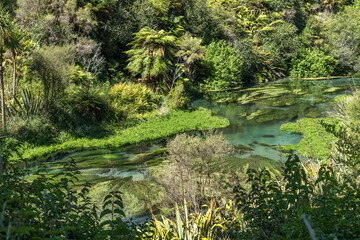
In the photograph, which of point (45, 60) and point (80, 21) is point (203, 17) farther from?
point (45, 60)

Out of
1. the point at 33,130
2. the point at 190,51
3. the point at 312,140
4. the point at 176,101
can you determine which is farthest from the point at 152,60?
the point at 312,140

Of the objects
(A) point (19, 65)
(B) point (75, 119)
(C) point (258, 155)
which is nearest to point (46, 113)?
(B) point (75, 119)

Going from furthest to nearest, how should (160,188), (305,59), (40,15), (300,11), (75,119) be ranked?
(300,11), (305,59), (40,15), (75,119), (160,188)

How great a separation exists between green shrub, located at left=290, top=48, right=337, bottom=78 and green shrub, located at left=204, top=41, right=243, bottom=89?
7.61 meters

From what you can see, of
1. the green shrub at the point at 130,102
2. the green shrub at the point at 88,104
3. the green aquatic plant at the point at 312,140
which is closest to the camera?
the green aquatic plant at the point at 312,140

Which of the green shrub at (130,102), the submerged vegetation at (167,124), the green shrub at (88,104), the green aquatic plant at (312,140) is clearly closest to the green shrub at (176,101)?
the submerged vegetation at (167,124)

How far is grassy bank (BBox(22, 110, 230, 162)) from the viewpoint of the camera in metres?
8.87

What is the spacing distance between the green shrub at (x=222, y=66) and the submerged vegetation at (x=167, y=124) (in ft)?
0.35

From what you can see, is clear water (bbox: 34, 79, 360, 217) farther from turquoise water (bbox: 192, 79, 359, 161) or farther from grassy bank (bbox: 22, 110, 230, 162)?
grassy bank (bbox: 22, 110, 230, 162)

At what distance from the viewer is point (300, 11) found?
31.1 meters

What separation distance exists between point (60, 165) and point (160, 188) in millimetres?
3468

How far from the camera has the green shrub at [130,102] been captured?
1188 cm

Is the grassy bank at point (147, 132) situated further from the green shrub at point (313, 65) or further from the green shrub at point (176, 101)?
the green shrub at point (313, 65)

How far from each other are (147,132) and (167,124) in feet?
3.95
